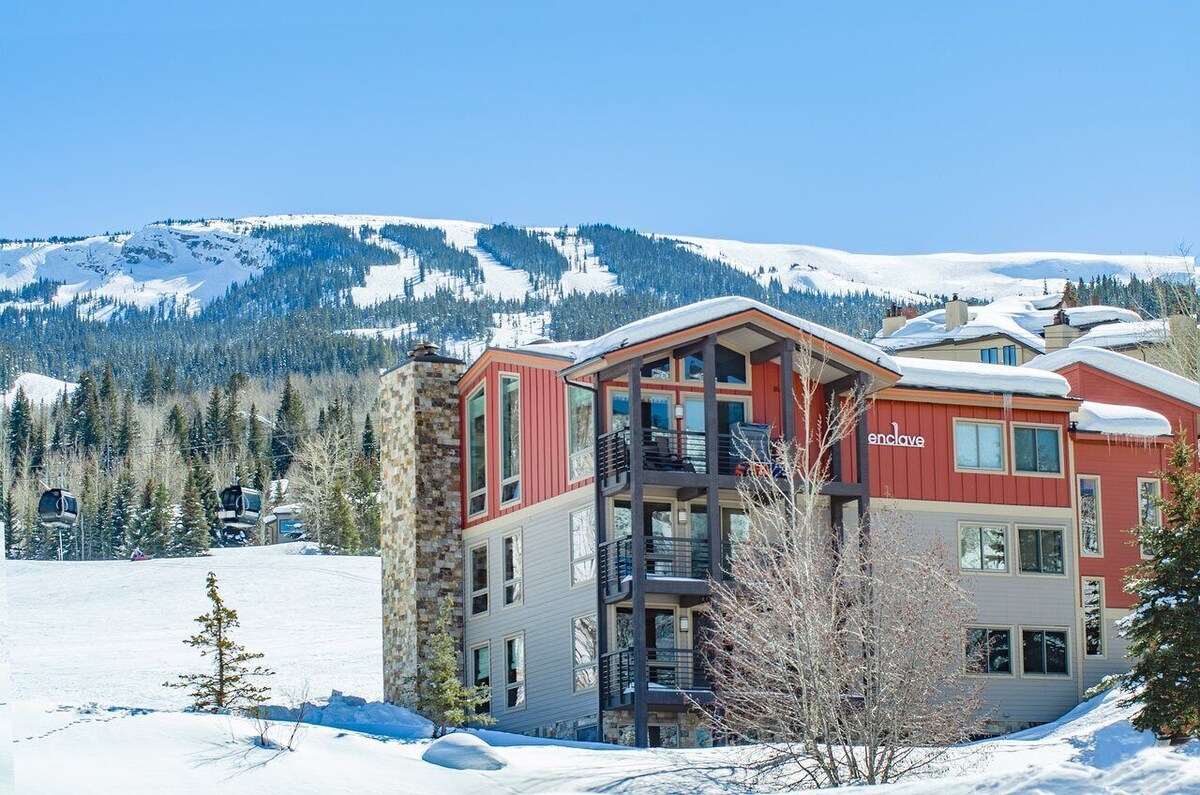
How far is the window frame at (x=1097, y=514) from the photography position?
34938 millimetres

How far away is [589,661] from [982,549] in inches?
343

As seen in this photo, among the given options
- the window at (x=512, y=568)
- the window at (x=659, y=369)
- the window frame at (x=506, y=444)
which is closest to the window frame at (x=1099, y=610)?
the window at (x=659, y=369)

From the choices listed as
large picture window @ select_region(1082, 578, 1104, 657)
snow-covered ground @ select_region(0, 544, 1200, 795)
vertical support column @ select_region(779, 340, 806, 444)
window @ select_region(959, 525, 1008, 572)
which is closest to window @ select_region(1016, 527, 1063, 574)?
window @ select_region(959, 525, 1008, 572)

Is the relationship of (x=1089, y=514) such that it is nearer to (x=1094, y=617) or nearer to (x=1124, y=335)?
(x=1094, y=617)

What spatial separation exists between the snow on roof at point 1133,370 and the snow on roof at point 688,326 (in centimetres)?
752

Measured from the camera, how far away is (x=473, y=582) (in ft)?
116

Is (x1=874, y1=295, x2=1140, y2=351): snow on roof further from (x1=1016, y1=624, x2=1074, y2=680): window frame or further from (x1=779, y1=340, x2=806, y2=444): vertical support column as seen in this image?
(x1=779, y1=340, x2=806, y2=444): vertical support column

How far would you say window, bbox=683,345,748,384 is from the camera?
32.1 meters

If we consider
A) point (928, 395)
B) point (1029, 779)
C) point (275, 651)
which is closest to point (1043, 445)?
point (928, 395)

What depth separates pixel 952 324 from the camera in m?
66.7

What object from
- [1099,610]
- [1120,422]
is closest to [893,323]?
[1120,422]

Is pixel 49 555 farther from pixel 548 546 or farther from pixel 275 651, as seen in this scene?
pixel 548 546

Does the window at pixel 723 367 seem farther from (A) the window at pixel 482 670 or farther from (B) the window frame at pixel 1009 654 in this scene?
(A) the window at pixel 482 670

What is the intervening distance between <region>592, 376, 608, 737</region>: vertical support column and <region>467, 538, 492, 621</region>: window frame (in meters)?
4.64
